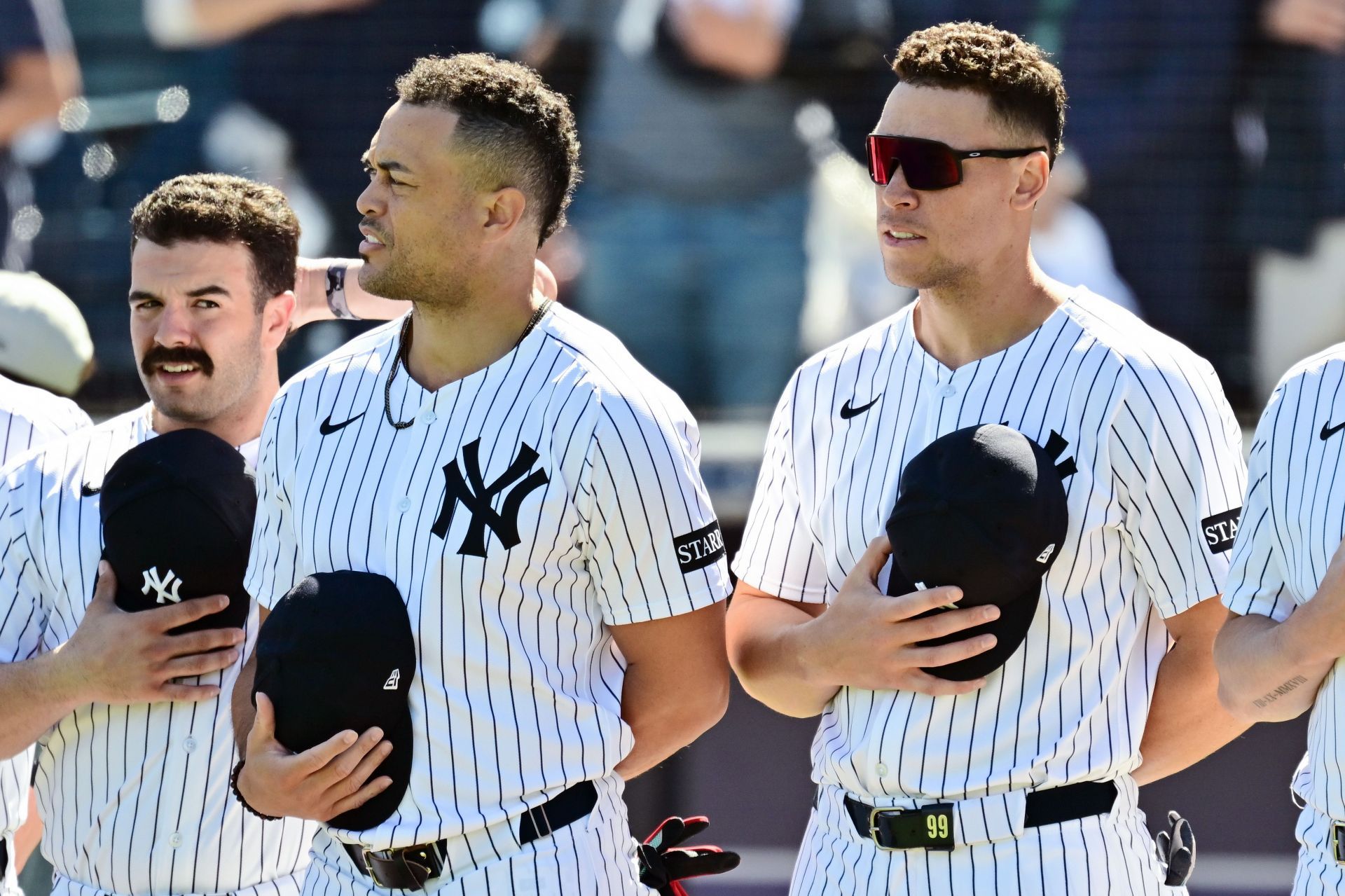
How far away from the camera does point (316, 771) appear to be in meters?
2.16

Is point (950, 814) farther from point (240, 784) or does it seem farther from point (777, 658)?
point (240, 784)

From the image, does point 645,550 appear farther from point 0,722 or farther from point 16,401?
point 16,401

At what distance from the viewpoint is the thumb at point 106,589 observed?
8.22 feet

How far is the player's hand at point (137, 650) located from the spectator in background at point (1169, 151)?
3.64m

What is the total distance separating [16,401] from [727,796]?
2.41 m

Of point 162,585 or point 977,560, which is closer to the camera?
point 977,560

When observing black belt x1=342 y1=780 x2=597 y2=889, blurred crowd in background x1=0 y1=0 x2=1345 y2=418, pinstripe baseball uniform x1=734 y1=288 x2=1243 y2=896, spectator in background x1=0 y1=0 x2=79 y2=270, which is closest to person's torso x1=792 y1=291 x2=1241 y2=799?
pinstripe baseball uniform x1=734 y1=288 x2=1243 y2=896

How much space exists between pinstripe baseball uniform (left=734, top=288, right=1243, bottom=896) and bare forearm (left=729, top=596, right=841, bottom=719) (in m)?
0.06

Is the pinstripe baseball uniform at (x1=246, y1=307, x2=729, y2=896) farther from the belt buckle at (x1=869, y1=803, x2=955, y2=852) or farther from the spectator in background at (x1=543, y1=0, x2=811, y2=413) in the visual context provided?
the spectator in background at (x1=543, y1=0, x2=811, y2=413)

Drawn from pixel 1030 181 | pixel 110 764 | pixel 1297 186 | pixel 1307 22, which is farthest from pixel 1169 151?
pixel 110 764

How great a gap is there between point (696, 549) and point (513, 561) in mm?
248

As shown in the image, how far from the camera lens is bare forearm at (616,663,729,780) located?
2342 mm

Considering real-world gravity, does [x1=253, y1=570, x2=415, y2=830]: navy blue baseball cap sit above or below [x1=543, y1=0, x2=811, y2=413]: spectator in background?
below

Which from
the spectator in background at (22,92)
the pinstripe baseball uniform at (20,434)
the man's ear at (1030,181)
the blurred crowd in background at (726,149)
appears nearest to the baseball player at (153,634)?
the pinstripe baseball uniform at (20,434)
